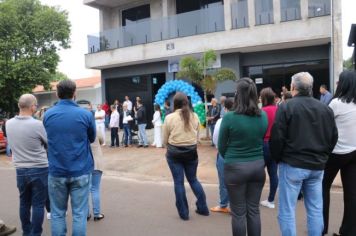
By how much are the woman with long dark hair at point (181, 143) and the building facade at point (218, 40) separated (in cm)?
1119

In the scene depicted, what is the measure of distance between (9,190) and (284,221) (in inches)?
259

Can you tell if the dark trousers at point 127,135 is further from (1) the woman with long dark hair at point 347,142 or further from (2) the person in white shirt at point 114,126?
(1) the woman with long dark hair at point 347,142

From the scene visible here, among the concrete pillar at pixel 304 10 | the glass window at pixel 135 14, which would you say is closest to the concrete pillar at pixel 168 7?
the glass window at pixel 135 14

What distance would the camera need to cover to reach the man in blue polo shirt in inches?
160

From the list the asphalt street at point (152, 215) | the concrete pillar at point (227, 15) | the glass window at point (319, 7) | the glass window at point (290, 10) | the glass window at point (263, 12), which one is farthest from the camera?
the concrete pillar at point (227, 15)

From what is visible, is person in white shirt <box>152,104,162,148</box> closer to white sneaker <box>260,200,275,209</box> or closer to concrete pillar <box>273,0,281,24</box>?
concrete pillar <box>273,0,281,24</box>

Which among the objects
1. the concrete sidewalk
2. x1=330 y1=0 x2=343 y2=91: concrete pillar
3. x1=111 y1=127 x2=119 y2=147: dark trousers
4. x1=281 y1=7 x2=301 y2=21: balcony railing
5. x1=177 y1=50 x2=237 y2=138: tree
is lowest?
the concrete sidewalk

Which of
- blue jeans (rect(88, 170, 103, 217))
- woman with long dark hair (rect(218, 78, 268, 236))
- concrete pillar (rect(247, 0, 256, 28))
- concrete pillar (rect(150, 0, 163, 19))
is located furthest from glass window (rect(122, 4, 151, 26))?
woman with long dark hair (rect(218, 78, 268, 236))

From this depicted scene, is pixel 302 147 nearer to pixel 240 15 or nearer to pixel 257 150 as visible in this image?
pixel 257 150

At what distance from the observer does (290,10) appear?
52.4 ft

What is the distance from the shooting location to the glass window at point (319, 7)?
50.2 ft

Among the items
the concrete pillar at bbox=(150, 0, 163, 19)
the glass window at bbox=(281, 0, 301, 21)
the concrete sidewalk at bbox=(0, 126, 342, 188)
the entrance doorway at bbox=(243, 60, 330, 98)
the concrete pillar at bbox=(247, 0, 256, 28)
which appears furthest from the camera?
the concrete pillar at bbox=(150, 0, 163, 19)

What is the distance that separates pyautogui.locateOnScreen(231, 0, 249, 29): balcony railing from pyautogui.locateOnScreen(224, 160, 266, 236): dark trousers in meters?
13.6

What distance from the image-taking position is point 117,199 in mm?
7441
